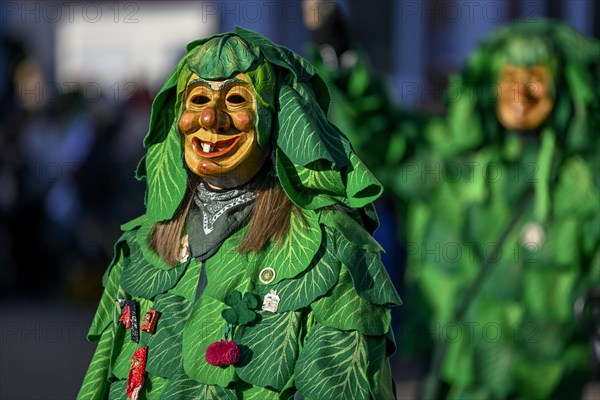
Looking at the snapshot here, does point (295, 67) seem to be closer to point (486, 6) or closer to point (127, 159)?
point (127, 159)

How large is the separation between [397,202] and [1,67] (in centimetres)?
652

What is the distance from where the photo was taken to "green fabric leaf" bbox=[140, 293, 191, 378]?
9.60ft

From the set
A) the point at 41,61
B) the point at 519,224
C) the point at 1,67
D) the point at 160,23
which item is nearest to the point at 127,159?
the point at 1,67

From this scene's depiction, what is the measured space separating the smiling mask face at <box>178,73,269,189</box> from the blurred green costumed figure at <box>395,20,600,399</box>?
2505 mm

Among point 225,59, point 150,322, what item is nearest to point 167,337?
point 150,322

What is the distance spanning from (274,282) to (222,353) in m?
0.21

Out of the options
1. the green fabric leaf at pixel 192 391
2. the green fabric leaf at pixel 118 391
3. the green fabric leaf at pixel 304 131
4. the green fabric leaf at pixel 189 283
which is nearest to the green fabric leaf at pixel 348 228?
the green fabric leaf at pixel 304 131

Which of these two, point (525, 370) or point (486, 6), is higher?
point (486, 6)

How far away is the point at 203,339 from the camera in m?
2.91

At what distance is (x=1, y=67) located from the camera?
37.8ft

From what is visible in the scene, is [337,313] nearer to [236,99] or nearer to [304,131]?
[304,131]

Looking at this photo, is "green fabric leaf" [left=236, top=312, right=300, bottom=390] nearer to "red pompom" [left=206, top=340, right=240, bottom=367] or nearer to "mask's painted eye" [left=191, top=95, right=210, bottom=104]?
"red pompom" [left=206, top=340, right=240, bottom=367]

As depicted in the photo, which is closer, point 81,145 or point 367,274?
point 367,274

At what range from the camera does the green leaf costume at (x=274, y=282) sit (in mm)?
2854
